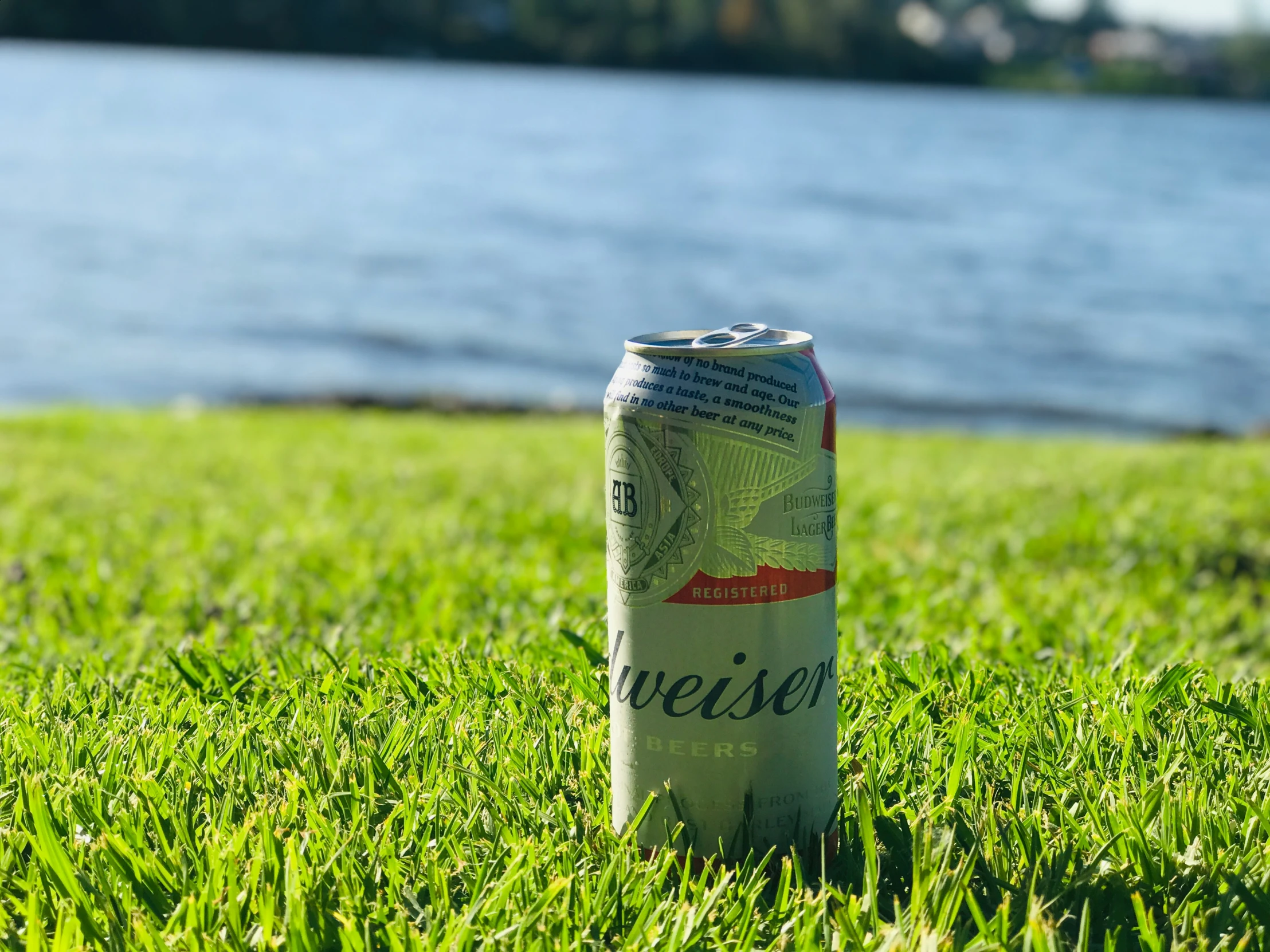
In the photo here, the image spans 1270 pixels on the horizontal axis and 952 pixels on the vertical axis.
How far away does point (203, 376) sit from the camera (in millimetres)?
20594

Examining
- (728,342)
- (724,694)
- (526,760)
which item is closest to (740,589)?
(724,694)

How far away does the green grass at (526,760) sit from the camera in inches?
80.4

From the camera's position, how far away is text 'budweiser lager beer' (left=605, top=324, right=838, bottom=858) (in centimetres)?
208

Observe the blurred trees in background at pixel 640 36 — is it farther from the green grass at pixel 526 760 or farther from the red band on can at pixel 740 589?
the red band on can at pixel 740 589

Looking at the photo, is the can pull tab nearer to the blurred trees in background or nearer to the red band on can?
the red band on can

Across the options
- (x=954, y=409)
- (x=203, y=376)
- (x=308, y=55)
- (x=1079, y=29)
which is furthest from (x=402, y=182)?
(x=1079, y=29)


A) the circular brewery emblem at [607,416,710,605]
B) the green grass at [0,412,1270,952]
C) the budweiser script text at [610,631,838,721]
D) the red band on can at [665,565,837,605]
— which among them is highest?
the circular brewery emblem at [607,416,710,605]

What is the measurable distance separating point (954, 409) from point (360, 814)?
17769 millimetres

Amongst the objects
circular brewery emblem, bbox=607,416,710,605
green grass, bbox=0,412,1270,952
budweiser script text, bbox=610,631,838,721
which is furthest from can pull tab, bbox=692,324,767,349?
green grass, bbox=0,412,1270,952

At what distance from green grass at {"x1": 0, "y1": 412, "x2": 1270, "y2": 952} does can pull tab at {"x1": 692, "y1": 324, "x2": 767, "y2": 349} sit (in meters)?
0.90

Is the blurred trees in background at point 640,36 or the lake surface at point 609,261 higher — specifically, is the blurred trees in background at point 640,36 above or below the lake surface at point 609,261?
above

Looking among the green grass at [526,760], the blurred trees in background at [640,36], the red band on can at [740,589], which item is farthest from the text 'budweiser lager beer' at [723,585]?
the blurred trees in background at [640,36]

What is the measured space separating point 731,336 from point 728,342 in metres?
0.04

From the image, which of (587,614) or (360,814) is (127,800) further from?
(587,614)
